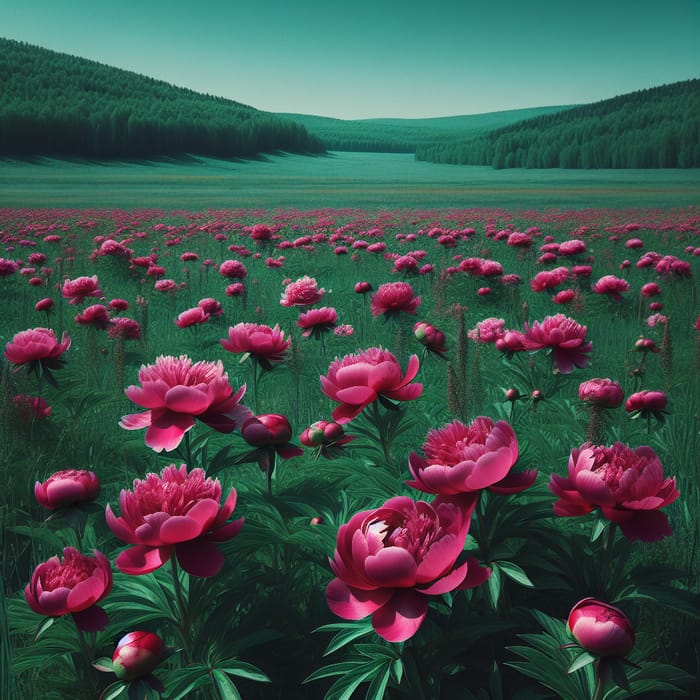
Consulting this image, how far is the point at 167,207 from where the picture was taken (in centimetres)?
954

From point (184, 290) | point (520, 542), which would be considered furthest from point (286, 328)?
point (520, 542)

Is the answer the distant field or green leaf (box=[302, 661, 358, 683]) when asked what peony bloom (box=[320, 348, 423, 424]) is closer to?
green leaf (box=[302, 661, 358, 683])

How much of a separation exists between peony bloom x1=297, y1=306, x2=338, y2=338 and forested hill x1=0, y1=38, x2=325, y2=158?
8.80m

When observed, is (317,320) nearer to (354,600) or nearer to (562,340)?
(562,340)

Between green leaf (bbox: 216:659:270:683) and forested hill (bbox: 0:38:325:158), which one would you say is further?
forested hill (bbox: 0:38:325:158)

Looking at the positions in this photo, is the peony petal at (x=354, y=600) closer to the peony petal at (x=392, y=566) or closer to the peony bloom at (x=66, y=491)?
the peony petal at (x=392, y=566)

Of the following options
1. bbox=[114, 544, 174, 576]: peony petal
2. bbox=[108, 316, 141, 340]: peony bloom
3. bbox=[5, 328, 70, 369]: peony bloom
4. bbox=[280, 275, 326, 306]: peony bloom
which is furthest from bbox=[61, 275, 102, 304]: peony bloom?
bbox=[114, 544, 174, 576]: peony petal

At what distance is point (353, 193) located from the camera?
583 inches

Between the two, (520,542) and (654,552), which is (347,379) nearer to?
(520,542)

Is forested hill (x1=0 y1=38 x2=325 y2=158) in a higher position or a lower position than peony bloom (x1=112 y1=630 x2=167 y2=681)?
higher

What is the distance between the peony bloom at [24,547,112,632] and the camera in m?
0.44

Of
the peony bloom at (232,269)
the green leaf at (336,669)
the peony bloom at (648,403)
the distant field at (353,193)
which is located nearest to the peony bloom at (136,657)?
the green leaf at (336,669)

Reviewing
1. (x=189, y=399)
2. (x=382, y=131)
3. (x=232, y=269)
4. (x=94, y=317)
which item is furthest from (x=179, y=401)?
(x=382, y=131)

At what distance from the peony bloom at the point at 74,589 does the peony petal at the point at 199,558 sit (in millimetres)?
66
